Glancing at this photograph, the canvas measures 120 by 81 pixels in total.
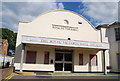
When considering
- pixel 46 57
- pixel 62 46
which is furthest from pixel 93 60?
pixel 46 57

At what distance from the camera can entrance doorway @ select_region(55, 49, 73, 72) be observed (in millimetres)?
13758

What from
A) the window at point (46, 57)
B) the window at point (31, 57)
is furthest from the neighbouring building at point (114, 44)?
the window at point (31, 57)

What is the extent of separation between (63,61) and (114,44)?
7.53 meters

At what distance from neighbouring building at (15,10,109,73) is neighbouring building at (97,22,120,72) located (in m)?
0.74

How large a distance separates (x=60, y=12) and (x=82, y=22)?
3.20 meters

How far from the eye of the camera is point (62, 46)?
12352 millimetres

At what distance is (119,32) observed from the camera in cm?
1620

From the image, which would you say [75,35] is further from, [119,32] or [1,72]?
[1,72]

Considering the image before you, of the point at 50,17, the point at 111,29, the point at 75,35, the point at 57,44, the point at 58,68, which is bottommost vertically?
the point at 58,68

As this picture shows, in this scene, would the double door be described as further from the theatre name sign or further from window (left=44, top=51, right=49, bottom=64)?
the theatre name sign

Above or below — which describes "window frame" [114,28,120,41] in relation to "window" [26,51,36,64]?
above

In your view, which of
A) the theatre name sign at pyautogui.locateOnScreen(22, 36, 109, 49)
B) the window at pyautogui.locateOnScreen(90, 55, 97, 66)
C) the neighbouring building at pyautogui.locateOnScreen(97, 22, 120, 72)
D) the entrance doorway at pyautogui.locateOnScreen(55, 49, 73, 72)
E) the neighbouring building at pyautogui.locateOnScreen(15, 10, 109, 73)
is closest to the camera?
the theatre name sign at pyautogui.locateOnScreen(22, 36, 109, 49)

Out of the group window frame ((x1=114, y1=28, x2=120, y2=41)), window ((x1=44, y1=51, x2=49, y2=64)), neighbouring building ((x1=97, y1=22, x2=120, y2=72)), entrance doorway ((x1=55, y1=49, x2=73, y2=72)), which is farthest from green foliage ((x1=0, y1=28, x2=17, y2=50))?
window frame ((x1=114, y1=28, x2=120, y2=41))

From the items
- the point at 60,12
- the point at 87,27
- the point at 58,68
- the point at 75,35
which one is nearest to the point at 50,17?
the point at 60,12
